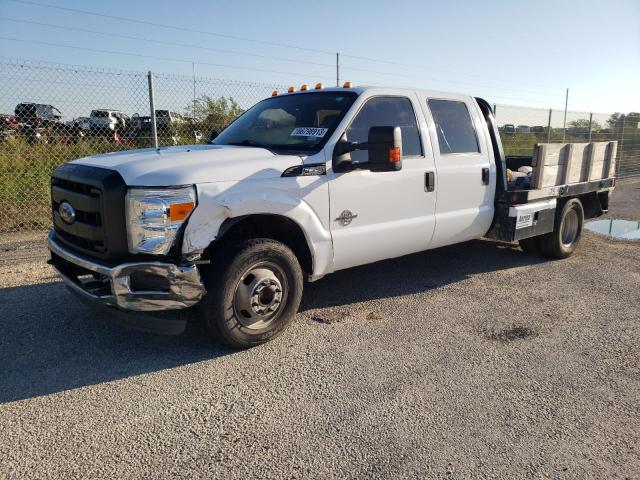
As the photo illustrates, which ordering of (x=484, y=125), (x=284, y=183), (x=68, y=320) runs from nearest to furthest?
(x=284, y=183), (x=68, y=320), (x=484, y=125)

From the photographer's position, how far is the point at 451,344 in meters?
3.87

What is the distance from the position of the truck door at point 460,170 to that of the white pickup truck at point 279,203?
0.06 ft

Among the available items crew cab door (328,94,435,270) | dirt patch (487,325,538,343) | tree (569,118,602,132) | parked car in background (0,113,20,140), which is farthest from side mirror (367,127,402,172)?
tree (569,118,602,132)

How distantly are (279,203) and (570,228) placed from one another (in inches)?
187

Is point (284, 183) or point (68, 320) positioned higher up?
point (284, 183)

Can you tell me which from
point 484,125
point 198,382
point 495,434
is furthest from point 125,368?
point 484,125

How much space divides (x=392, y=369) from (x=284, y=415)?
0.93m

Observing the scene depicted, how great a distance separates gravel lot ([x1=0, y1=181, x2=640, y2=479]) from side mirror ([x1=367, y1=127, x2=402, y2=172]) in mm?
1412

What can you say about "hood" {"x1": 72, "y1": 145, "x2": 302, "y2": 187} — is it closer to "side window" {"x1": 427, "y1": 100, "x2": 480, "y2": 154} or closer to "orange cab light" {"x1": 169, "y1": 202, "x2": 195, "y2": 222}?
"orange cab light" {"x1": 169, "y1": 202, "x2": 195, "y2": 222}

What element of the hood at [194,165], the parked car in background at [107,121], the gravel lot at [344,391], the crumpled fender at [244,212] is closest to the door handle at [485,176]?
the gravel lot at [344,391]

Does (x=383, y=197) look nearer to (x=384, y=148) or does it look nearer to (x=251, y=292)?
(x=384, y=148)

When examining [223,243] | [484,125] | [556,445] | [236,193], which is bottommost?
[556,445]

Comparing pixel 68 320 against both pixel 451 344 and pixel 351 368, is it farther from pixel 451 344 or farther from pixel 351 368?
pixel 451 344

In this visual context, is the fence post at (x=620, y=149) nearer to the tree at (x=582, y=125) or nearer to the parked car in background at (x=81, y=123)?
the tree at (x=582, y=125)
